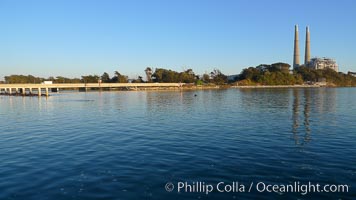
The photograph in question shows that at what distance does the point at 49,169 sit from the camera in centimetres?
1705

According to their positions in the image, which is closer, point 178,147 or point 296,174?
point 296,174

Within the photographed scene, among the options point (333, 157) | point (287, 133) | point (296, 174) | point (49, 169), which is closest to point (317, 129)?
point (287, 133)

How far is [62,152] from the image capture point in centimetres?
2141

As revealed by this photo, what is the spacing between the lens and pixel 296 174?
15.4 meters

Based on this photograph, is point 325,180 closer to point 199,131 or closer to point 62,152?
point 199,131

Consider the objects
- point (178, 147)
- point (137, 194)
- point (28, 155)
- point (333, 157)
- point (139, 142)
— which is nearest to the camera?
point (137, 194)

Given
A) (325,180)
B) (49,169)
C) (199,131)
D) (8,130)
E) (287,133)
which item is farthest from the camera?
(8,130)

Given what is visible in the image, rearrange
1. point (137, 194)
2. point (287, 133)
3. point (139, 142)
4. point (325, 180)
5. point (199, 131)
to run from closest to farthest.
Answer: point (137, 194) → point (325, 180) → point (139, 142) → point (287, 133) → point (199, 131)

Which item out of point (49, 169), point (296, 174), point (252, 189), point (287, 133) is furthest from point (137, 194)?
point (287, 133)

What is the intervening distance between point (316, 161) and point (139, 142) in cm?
1437

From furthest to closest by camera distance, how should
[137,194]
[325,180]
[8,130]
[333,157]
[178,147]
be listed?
[8,130] → [178,147] → [333,157] → [325,180] → [137,194]

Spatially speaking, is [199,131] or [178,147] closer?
[178,147]

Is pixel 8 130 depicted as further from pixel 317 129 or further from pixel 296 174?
pixel 317 129

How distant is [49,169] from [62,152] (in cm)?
449
